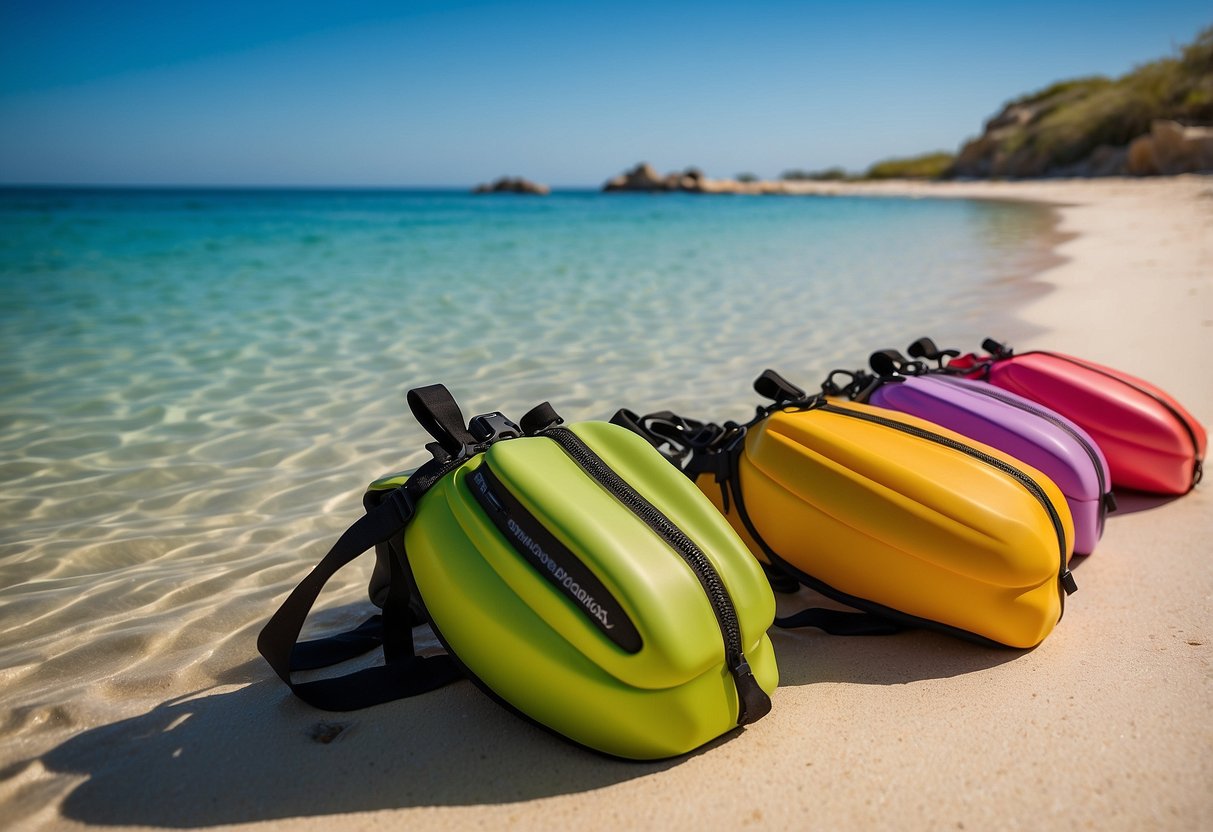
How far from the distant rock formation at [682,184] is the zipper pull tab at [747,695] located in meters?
69.9

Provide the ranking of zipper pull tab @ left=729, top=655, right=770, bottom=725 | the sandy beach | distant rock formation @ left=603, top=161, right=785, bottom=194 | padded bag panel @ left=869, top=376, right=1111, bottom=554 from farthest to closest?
distant rock formation @ left=603, top=161, right=785, bottom=194 → padded bag panel @ left=869, top=376, right=1111, bottom=554 → zipper pull tab @ left=729, top=655, right=770, bottom=725 → the sandy beach

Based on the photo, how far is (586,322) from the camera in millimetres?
7438

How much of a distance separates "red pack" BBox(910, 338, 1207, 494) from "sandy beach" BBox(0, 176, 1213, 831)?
0.71m

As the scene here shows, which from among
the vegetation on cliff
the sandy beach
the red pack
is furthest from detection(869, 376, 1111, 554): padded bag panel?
the vegetation on cliff

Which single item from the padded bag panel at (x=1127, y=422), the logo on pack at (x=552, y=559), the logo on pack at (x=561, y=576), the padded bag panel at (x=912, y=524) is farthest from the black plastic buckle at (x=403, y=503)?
the padded bag panel at (x=1127, y=422)

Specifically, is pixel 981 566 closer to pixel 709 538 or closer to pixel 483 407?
pixel 709 538

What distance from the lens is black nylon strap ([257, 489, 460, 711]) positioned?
1881mm

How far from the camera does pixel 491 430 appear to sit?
2.06 meters

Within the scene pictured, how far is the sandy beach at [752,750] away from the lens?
155cm

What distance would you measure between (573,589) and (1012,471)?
1.32 m

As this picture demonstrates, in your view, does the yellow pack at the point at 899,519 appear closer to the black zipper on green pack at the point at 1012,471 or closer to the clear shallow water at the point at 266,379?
the black zipper on green pack at the point at 1012,471

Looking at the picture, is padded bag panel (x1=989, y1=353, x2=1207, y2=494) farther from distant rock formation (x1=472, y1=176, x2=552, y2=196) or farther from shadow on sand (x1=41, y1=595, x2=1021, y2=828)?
distant rock formation (x1=472, y1=176, x2=552, y2=196)

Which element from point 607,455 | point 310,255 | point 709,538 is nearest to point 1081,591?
point 709,538

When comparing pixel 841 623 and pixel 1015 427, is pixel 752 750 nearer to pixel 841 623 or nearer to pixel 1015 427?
pixel 841 623
